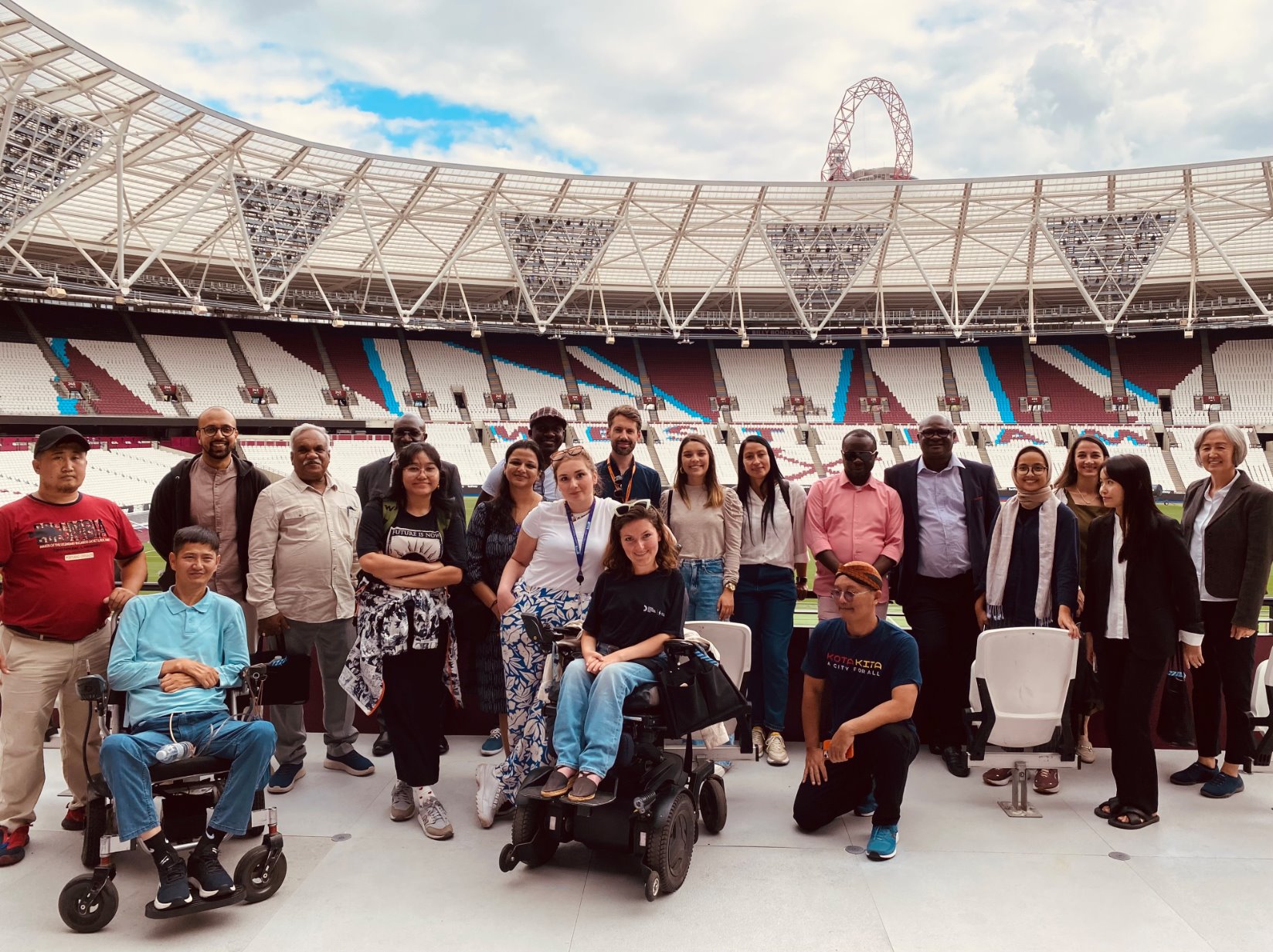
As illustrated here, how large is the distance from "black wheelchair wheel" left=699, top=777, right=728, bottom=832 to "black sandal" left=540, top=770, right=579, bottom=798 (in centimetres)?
90

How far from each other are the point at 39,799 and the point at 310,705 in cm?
166

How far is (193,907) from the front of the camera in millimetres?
3393

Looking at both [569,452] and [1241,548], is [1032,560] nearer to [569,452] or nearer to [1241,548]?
[1241,548]

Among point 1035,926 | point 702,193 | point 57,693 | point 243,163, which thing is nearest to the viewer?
point 1035,926

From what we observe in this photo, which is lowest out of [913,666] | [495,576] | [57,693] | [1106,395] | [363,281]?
[57,693]

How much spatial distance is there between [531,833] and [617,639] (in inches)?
38.8

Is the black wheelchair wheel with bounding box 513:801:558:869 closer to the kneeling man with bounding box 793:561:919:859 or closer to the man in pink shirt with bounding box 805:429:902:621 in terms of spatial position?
the kneeling man with bounding box 793:561:919:859

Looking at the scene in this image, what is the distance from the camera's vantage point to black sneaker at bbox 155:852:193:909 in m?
3.38

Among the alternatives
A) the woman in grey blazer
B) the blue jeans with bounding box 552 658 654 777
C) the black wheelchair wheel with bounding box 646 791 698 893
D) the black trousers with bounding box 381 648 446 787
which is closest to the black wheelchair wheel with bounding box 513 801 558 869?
the blue jeans with bounding box 552 658 654 777

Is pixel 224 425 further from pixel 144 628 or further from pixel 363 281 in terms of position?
pixel 363 281

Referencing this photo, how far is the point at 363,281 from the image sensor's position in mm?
36781

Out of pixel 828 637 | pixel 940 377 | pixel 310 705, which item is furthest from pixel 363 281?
pixel 828 637

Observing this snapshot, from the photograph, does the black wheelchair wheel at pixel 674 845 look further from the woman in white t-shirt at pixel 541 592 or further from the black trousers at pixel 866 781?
the woman in white t-shirt at pixel 541 592

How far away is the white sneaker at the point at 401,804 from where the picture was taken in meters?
4.55
